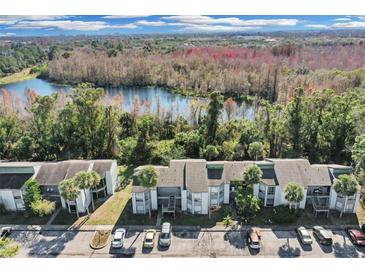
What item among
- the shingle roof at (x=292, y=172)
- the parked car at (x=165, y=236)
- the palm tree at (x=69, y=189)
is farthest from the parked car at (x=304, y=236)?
the palm tree at (x=69, y=189)

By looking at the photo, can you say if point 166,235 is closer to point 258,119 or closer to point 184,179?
point 184,179

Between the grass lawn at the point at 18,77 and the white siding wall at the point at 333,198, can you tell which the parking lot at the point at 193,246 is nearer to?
the white siding wall at the point at 333,198

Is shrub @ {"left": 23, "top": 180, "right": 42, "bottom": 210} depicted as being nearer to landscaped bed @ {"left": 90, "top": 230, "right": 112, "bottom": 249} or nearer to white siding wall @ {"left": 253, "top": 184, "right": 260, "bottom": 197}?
landscaped bed @ {"left": 90, "top": 230, "right": 112, "bottom": 249}

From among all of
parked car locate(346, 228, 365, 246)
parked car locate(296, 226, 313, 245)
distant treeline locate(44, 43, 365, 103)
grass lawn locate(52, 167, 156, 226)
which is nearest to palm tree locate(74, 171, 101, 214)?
grass lawn locate(52, 167, 156, 226)

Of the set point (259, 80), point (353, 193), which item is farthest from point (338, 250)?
point (259, 80)

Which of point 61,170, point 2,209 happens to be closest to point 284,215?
point 61,170

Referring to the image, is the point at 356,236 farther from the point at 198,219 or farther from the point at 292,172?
the point at 198,219
